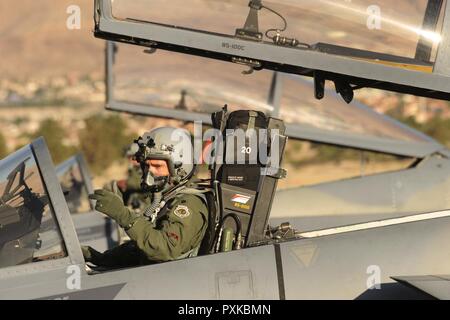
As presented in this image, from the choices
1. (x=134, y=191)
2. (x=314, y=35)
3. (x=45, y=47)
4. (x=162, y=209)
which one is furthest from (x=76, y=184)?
(x=45, y=47)

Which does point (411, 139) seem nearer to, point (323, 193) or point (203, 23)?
point (323, 193)

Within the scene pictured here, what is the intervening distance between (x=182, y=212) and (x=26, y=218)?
810 mm

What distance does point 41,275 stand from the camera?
3.89 metres

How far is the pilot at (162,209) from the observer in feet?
13.0

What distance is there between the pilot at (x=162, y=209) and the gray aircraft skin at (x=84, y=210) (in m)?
2.36

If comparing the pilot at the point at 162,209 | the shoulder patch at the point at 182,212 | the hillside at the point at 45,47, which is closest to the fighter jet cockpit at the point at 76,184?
the pilot at the point at 162,209

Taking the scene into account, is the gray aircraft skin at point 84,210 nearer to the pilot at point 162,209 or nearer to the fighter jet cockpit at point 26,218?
the pilot at point 162,209

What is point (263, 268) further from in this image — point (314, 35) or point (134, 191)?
point (134, 191)

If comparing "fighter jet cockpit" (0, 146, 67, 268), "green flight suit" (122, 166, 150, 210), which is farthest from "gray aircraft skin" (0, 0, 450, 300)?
"green flight suit" (122, 166, 150, 210)

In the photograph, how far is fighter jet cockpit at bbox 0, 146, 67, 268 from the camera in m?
3.95

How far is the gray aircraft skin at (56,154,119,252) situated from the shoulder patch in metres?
2.95

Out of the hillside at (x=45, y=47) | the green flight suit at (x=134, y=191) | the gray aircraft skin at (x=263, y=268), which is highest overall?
the hillside at (x=45, y=47)

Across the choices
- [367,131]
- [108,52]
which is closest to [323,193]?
[367,131]
